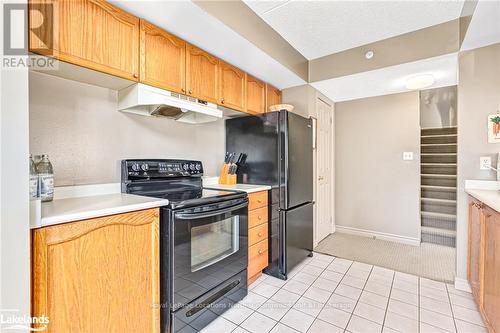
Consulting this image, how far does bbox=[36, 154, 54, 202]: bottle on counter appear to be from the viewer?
50.9 inches

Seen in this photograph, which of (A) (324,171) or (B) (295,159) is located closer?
(B) (295,159)

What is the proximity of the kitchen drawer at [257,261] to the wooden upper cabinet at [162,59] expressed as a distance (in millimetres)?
1554

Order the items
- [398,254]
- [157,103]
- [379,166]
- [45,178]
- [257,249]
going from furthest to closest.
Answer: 1. [379,166]
2. [398,254]
3. [257,249]
4. [157,103]
5. [45,178]

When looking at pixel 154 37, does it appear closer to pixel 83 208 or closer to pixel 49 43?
pixel 49 43

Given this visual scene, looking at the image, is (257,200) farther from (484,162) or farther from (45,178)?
(484,162)

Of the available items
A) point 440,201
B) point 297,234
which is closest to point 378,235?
point 440,201

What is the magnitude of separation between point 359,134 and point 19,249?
154 inches

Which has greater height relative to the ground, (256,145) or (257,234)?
(256,145)

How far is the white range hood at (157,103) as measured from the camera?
1.61 metres

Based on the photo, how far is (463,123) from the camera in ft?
6.85

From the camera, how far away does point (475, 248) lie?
1.83 metres

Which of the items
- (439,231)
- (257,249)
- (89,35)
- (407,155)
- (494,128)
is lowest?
(439,231)

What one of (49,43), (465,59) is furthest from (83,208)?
(465,59)

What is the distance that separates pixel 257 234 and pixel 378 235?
2.30 meters
